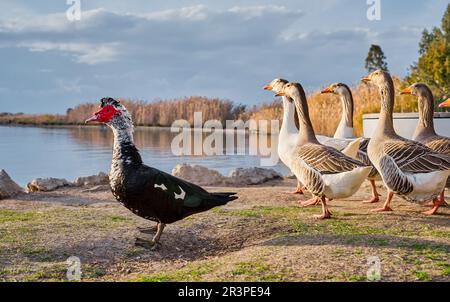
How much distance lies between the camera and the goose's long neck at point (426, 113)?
9.49 meters

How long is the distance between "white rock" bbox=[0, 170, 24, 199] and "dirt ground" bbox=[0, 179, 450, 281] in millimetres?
2230

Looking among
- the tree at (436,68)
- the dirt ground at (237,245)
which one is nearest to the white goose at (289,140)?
the dirt ground at (237,245)

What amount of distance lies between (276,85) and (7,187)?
623 centimetres

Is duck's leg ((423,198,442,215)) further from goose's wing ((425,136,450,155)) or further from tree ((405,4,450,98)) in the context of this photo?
tree ((405,4,450,98))

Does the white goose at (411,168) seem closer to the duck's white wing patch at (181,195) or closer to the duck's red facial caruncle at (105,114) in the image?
the duck's white wing patch at (181,195)

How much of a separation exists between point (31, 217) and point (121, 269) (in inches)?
129

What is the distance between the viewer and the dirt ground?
205 inches

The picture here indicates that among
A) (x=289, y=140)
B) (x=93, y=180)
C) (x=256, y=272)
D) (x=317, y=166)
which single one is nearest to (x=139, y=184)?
(x=256, y=272)

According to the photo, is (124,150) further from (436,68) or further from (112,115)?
(436,68)

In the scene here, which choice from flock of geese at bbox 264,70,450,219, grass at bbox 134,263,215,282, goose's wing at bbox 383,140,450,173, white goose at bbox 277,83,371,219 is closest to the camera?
grass at bbox 134,263,215,282

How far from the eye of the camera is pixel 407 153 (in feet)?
25.4

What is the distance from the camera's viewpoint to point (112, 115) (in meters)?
6.06

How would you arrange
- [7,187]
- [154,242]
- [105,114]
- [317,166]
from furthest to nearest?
A: [7,187], [317,166], [154,242], [105,114]

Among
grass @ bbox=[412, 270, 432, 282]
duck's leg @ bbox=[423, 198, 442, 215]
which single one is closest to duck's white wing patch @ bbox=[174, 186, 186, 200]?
grass @ bbox=[412, 270, 432, 282]
